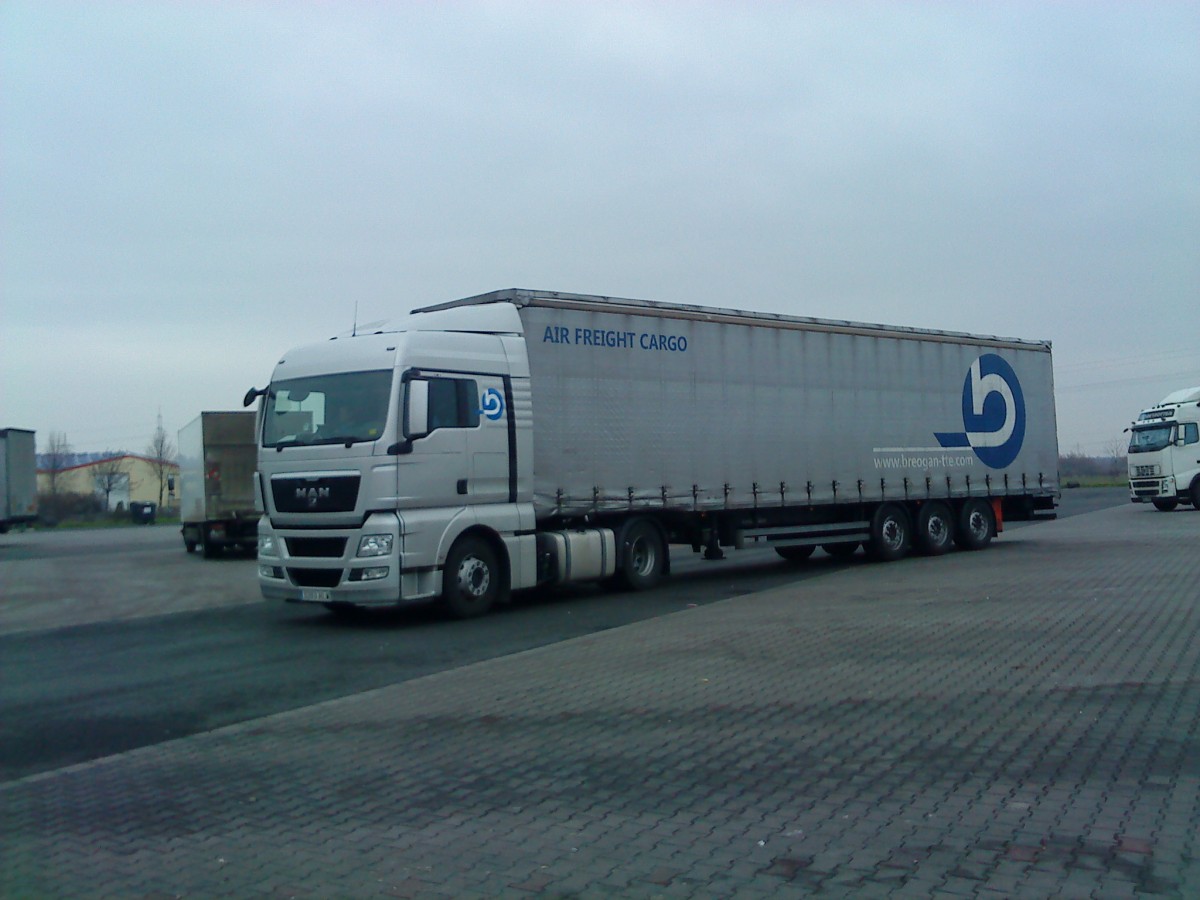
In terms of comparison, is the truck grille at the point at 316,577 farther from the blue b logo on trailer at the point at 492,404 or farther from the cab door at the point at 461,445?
the blue b logo on trailer at the point at 492,404

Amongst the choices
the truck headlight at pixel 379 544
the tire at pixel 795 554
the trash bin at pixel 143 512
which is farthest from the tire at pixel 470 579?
the trash bin at pixel 143 512

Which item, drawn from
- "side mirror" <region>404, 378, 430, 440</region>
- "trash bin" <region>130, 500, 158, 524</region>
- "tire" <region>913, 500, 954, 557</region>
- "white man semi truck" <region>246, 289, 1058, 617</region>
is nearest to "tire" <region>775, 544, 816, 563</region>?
"white man semi truck" <region>246, 289, 1058, 617</region>

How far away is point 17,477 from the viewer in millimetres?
37062

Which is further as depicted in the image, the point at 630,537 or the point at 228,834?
the point at 630,537

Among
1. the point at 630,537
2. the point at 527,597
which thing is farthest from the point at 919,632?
the point at 527,597

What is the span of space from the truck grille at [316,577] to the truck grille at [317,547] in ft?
0.59

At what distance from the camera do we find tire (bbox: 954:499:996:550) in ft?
67.9

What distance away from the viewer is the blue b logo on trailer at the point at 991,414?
20578 mm

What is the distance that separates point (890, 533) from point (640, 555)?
583cm

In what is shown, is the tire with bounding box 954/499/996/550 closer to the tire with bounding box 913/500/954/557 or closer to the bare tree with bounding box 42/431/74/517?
the tire with bounding box 913/500/954/557

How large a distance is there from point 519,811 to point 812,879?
5.67ft

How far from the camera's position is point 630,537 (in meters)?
15.5

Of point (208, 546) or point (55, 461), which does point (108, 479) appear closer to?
point (55, 461)

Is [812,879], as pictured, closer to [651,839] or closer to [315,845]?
[651,839]
